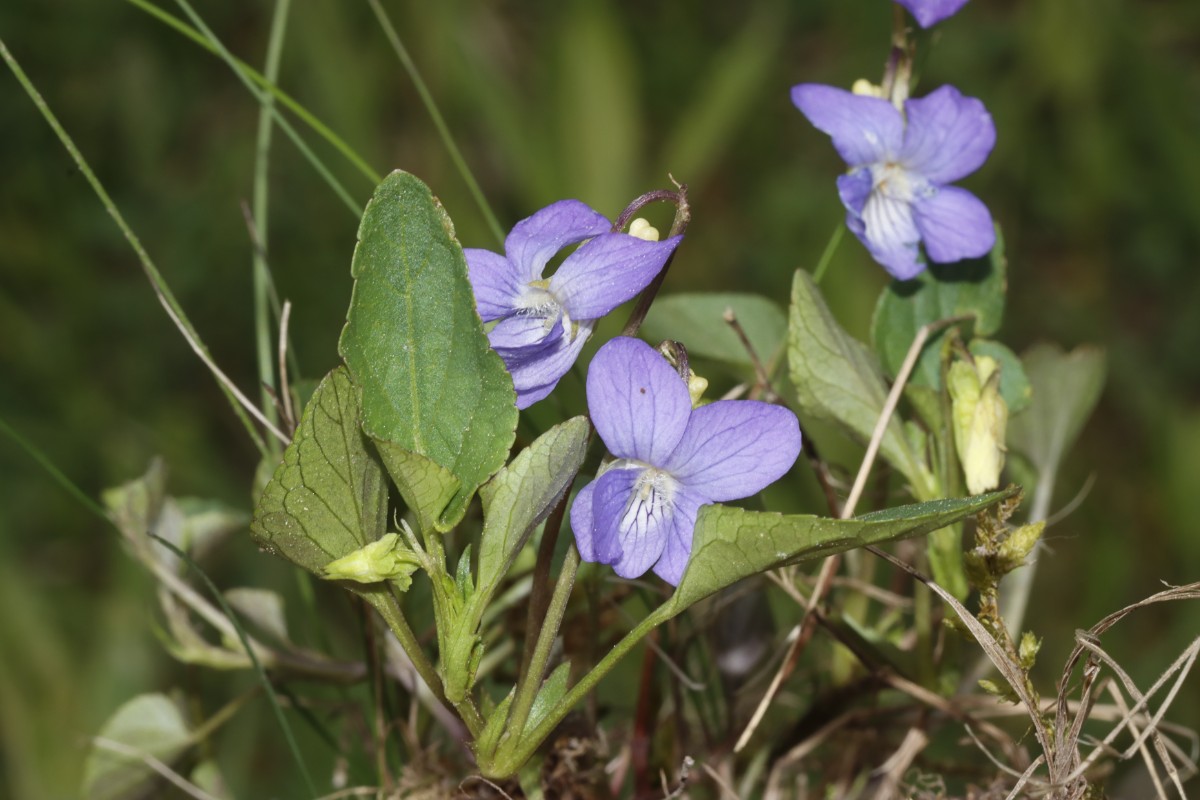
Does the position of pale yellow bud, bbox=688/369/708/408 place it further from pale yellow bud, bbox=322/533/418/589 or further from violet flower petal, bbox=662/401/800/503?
pale yellow bud, bbox=322/533/418/589

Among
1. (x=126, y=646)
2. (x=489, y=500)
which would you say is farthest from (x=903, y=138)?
(x=126, y=646)

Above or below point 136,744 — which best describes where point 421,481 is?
above

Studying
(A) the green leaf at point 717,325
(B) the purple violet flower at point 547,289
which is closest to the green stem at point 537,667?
(B) the purple violet flower at point 547,289

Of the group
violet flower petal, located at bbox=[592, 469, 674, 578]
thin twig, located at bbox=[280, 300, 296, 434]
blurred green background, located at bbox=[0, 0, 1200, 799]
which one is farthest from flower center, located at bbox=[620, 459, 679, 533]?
blurred green background, located at bbox=[0, 0, 1200, 799]

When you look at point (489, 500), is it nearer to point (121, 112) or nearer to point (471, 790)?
point (471, 790)

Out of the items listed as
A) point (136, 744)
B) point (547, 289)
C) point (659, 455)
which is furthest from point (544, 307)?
point (136, 744)

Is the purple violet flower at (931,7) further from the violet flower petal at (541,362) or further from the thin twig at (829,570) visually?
the violet flower petal at (541,362)

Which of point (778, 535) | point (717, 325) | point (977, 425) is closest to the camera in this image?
point (778, 535)

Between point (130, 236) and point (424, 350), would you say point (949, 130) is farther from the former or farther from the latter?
point (130, 236)
